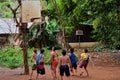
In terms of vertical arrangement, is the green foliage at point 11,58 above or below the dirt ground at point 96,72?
below

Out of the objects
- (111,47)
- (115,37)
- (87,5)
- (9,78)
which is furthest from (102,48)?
(9,78)

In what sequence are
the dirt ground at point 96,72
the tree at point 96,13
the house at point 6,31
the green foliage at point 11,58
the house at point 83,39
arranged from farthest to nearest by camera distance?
the house at point 6,31, the house at point 83,39, the green foliage at point 11,58, the tree at point 96,13, the dirt ground at point 96,72

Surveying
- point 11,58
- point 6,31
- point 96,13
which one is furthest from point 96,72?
point 6,31

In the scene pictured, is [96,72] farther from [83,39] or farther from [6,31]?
[6,31]

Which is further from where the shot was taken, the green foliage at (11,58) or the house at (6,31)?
the house at (6,31)

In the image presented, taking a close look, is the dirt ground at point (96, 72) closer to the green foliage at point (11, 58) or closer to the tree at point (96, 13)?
the green foliage at point (11, 58)

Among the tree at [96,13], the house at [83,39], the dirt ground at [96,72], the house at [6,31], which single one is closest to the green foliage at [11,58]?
the dirt ground at [96,72]

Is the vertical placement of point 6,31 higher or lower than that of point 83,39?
higher

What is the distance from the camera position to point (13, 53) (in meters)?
28.9

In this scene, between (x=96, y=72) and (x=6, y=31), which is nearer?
(x=96, y=72)

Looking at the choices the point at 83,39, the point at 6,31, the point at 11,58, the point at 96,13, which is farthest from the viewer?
the point at 6,31

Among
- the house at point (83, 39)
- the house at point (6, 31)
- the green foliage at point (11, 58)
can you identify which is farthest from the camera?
the house at point (6, 31)

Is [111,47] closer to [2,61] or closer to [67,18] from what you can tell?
[67,18]

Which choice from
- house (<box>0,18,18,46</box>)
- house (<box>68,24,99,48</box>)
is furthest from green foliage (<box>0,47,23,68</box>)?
house (<box>68,24,99,48</box>)
